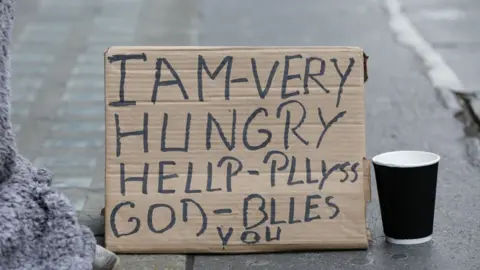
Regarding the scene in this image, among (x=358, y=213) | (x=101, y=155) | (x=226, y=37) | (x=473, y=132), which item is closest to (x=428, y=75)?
(x=473, y=132)

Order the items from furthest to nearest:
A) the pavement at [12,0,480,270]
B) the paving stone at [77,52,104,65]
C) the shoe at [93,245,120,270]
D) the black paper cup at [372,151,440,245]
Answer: the paving stone at [77,52,104,65], the pavement at [12,0,480,270], the black paper cup at [372,151,440,245], the shoe at [93,245,120,270]

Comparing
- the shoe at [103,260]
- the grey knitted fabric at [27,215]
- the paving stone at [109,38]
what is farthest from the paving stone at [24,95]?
the grey knitted fabric at [27,215]

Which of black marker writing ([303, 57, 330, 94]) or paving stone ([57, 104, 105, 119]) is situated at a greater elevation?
black marker writing ([303, 57, 330, 94])

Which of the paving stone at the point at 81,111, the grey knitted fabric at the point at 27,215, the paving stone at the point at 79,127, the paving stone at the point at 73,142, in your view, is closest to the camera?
the grey knitted fabric at the point at 27,215

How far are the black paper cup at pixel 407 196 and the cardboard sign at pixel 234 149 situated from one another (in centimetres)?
11

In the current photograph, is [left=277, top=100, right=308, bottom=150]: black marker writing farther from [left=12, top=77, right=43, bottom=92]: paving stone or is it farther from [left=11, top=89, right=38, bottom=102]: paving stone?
[left=12, top=77, right=43, bottom=92]: paving stone

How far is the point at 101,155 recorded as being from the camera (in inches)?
208

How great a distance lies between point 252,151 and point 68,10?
16.1ft

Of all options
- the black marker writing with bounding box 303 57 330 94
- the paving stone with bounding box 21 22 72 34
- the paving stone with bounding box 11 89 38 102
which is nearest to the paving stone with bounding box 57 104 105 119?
the paving stone with bounding box 11 89 38 102

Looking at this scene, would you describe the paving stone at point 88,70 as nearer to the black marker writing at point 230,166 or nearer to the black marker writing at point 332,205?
the black marker writing at point 230,166

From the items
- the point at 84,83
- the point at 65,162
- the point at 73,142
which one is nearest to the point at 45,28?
the point at 84,83

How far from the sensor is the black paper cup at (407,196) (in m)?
3.69

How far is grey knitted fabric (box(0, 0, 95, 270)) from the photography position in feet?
8.23

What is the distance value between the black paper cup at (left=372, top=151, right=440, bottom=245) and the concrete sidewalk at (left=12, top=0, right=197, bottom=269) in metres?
0.88
